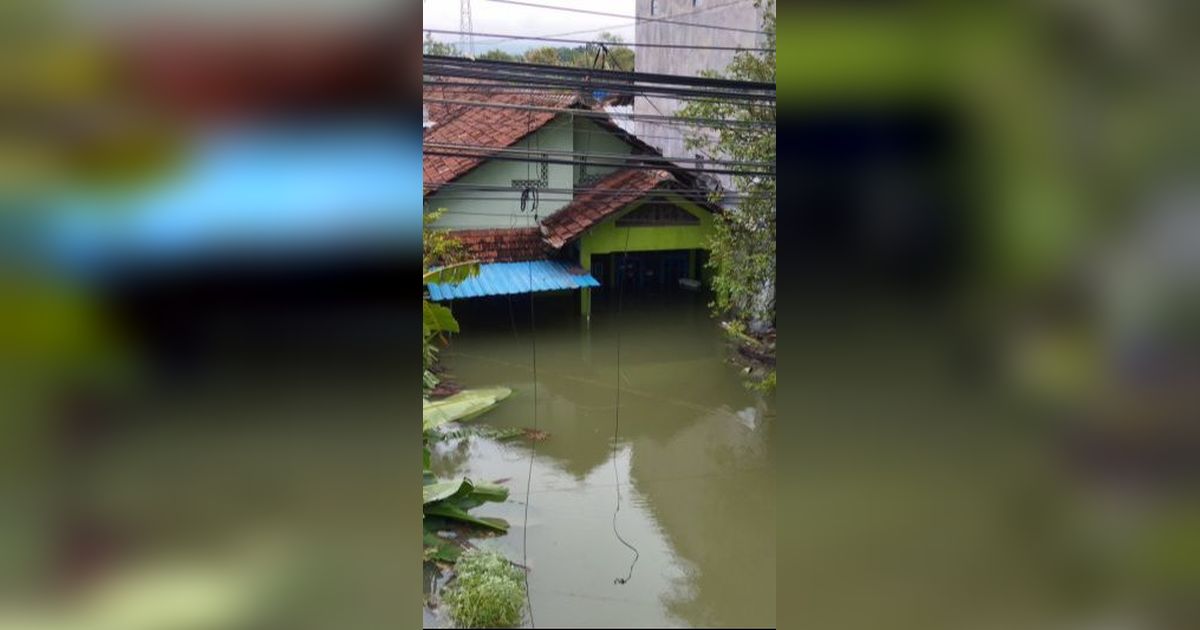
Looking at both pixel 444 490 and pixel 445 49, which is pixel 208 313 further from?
pixel 444 490

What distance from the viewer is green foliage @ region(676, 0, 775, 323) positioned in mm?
5305

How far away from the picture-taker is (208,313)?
1.76ft

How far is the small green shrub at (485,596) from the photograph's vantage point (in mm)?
3385

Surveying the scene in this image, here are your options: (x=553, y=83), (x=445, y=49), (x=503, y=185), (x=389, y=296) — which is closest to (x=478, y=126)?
(x=503, y=185)

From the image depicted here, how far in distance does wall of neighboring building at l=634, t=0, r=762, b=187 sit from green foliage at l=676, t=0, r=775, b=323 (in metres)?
0.30

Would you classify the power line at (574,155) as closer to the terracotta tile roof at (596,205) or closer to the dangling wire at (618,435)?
the terracotta tile roof at (596,205)

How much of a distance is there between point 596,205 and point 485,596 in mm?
3615

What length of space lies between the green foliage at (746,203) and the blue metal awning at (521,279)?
3.38ft

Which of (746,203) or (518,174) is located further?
(518,174)

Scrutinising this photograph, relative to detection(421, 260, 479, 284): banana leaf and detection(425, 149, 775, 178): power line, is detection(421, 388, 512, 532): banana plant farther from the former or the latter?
detection(425, 149, 775, 178): power line

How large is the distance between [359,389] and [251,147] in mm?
164

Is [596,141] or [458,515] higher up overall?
[596,141]

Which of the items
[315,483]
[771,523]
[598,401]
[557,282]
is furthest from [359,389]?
[557,282]

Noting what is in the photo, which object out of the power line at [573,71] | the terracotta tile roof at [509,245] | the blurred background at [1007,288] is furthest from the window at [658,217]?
the blurred background at [1007,288]
